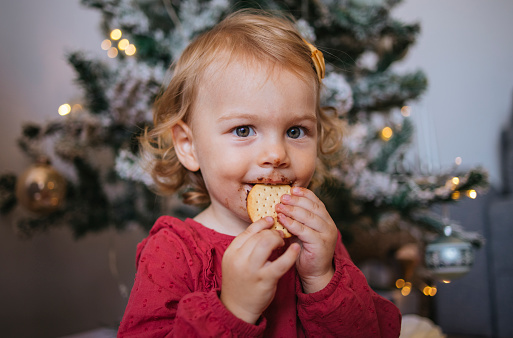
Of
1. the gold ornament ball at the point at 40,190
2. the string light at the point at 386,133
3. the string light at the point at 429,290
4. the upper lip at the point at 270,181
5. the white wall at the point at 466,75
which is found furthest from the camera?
the white wall at the point at 466,75

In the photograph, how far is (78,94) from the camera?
1.60m

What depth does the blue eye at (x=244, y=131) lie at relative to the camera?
644 mm

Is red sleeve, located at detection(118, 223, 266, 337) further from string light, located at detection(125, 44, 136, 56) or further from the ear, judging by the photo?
string light, located at detection(125, 44, 136, 56)

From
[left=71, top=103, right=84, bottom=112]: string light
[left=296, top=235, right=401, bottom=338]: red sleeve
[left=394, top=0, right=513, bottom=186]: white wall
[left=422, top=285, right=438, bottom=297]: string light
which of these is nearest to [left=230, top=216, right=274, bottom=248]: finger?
[left=296, top=235, right=401, bottom=338]: red sleeve

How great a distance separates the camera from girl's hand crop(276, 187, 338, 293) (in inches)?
23.1

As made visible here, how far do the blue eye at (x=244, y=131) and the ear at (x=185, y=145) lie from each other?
0.13 metres

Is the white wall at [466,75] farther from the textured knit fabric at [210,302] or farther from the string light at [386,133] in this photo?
the textured knit fabric at [210,302]

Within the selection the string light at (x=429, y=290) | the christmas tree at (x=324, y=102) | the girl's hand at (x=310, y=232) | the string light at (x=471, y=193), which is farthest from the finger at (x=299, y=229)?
the string light at (x=429, y=290)

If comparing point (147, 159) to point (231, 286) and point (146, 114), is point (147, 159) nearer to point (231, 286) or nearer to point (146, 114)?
point (146, 114)

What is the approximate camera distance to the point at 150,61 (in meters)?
1.21

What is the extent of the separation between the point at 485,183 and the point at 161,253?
94 centimetres

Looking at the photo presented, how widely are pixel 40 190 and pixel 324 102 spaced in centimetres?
85

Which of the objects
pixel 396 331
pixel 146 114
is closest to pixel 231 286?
pixel 396 331

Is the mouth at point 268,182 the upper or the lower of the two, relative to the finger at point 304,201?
upper
